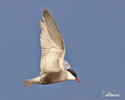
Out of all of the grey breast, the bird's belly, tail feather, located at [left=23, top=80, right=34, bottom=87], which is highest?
the bird's belly

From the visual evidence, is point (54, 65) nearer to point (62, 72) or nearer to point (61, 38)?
point (62, 72)

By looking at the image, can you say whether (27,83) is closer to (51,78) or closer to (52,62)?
(51,78)

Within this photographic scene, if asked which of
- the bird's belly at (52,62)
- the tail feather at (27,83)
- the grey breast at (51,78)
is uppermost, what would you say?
the bird's belly at (52,62)

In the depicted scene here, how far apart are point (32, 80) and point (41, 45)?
0.93m

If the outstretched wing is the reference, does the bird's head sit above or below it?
below

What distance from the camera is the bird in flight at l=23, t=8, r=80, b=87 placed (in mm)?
8797

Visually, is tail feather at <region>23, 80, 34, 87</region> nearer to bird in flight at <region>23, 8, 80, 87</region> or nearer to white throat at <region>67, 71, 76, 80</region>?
bird in flight at <region>23, 8, 80, 87</region>

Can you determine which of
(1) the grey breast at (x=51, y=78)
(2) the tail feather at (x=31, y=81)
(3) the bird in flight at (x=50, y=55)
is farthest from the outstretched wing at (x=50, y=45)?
(2) the tail feather at (x=31, y=81)

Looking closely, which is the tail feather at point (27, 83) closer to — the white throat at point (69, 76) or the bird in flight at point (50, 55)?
the bird in flight at point (50, 55)

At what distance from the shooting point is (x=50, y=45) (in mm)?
9297

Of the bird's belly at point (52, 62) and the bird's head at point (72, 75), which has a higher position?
the bird's belly at point (52, 62)

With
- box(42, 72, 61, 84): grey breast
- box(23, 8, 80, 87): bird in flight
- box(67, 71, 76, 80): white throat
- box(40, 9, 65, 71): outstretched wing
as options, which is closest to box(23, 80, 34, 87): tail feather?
box(23, 8, 80, 87): bird in flight

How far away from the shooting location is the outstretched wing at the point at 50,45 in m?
8.73

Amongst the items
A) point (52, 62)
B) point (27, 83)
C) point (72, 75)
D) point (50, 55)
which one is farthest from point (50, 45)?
point (72, 75)
